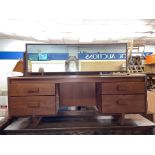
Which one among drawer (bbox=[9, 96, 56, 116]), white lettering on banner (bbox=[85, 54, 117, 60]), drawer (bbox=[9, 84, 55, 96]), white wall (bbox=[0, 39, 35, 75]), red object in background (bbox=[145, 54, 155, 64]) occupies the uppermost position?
white wall (bbox=[0, 39, 35, 75])

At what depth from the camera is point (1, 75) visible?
68.6 inches

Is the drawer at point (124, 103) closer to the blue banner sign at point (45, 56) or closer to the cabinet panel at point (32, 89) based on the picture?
the cabinet panel at point (32, 89)

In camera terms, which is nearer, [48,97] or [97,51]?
[48,97]

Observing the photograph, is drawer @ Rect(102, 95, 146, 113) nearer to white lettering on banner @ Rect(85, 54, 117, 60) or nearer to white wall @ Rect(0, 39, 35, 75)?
white lettering on banner @ Rect(85, 54, 117, 60)

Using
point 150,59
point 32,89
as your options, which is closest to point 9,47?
point 150,59

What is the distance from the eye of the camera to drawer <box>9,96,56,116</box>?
1.21 meters

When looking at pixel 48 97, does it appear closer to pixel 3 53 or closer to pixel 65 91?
pixel 65 91

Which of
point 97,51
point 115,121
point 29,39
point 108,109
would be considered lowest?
point 115,121

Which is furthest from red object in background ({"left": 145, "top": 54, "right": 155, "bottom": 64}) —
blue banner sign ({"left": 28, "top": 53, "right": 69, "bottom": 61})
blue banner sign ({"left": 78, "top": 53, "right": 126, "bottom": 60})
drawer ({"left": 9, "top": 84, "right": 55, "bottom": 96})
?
drawer ({"left": 9, "top": 84, "right": 55, "bottom": 96})

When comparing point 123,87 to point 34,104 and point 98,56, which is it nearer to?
point 98,56

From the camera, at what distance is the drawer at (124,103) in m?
1.24
